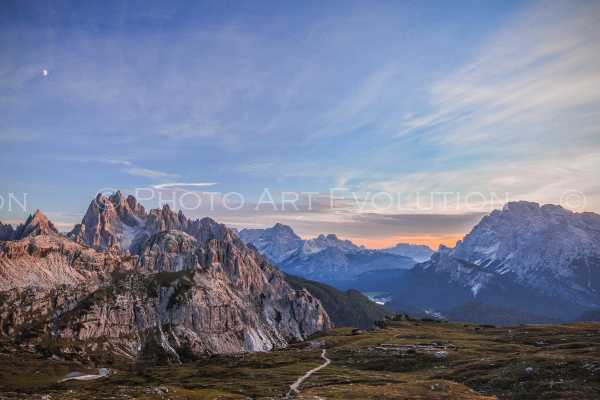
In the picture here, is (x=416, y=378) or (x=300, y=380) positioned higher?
(x=416, y=378)

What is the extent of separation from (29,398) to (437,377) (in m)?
98.7

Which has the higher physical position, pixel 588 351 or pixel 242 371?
pixel 588 351

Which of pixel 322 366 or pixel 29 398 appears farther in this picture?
pixel 322 366

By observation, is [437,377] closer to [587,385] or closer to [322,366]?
[587,385]

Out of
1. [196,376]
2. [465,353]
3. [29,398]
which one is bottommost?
[196,376]

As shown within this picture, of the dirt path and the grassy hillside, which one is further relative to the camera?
the dirt path

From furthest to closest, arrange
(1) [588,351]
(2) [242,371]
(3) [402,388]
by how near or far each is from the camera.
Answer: (2) [242,371] < (1) [588,351] < (3) [402,388]

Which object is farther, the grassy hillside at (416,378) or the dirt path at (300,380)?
the dirt path at (300,380)

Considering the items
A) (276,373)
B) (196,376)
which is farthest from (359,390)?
(196,376)

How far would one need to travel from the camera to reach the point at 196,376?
18575 cm

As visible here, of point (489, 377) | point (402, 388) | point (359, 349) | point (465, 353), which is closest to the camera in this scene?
point (402, 388)

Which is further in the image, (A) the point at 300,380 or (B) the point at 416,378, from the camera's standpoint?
(A) the point at 300,380

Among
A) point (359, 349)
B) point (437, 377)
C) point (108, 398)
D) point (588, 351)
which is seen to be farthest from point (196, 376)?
point (588, 351)

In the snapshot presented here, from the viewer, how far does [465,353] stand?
15475cm
